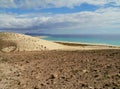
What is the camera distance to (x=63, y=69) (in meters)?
10.6

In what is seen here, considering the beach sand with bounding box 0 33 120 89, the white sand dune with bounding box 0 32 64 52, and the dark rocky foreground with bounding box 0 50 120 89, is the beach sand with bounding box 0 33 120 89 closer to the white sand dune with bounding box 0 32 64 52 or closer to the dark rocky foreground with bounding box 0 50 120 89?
the dark rocky foreground with bounding box 0 50 120 89

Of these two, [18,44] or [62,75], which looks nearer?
[62,75]

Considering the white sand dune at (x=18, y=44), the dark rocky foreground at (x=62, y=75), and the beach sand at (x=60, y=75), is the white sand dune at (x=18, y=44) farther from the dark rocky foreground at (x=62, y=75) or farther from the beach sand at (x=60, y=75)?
the dark rocky foreground at (x=62, y=75)

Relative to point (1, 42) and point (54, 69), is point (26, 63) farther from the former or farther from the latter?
point (1, 42)

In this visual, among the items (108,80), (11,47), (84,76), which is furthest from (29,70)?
(11,47)

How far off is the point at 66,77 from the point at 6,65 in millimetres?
4055

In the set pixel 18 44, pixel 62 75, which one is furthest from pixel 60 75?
pixel 18 44

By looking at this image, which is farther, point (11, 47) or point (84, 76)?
point (11, 47)

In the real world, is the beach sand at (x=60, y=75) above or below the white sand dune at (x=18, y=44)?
below

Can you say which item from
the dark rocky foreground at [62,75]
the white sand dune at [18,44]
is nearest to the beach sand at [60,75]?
the dark rocky foreground at [62,75]

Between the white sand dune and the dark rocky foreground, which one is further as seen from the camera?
the white sand dune

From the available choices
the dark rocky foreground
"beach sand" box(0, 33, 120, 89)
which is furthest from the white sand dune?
the dark rocky foreground

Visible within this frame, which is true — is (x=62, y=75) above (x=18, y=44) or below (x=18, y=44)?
below

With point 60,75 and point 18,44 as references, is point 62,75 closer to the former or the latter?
point 60,75
